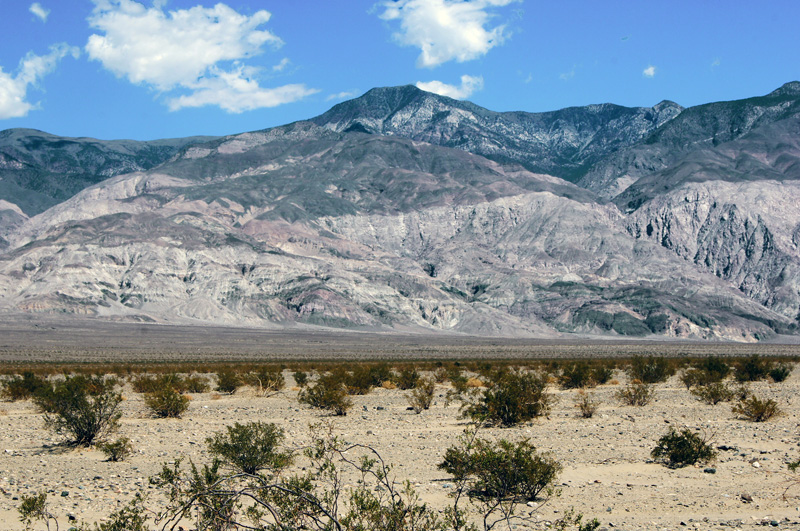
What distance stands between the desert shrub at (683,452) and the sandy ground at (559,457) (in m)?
0.28

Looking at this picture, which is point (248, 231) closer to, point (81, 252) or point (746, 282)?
point (81, 252)

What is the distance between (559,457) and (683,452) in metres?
2.57

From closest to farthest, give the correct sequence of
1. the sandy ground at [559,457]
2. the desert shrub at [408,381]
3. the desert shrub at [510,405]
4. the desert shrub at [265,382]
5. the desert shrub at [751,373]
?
the sandy ground at [559,457], the desert shrub at [510,405], the desert shrub at [265,382], the desert shrub at [408,381], the desert shrub at [751,373]

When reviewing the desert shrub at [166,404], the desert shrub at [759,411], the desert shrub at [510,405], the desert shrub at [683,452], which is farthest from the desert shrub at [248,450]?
the desert shrub at [759,411]

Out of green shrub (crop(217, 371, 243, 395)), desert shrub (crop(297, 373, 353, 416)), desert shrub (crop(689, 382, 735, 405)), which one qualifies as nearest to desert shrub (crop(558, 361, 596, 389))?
desert shrub (crop(689, 382, 735, 405))

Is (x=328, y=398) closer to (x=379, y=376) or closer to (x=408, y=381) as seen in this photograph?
(x=408, y=381)

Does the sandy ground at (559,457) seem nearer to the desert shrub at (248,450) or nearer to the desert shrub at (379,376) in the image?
the desert shrub at (248,450)

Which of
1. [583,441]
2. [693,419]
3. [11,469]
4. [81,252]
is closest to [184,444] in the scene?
[11,469]

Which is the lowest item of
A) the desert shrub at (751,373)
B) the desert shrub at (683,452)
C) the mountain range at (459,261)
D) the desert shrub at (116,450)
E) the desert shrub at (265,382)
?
the desert shrub at (265,382)

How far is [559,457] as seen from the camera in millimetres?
16125

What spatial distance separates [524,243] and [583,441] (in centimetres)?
16146

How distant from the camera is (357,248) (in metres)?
177

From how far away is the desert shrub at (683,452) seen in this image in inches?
603

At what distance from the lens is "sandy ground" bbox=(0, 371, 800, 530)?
39.6 feet
